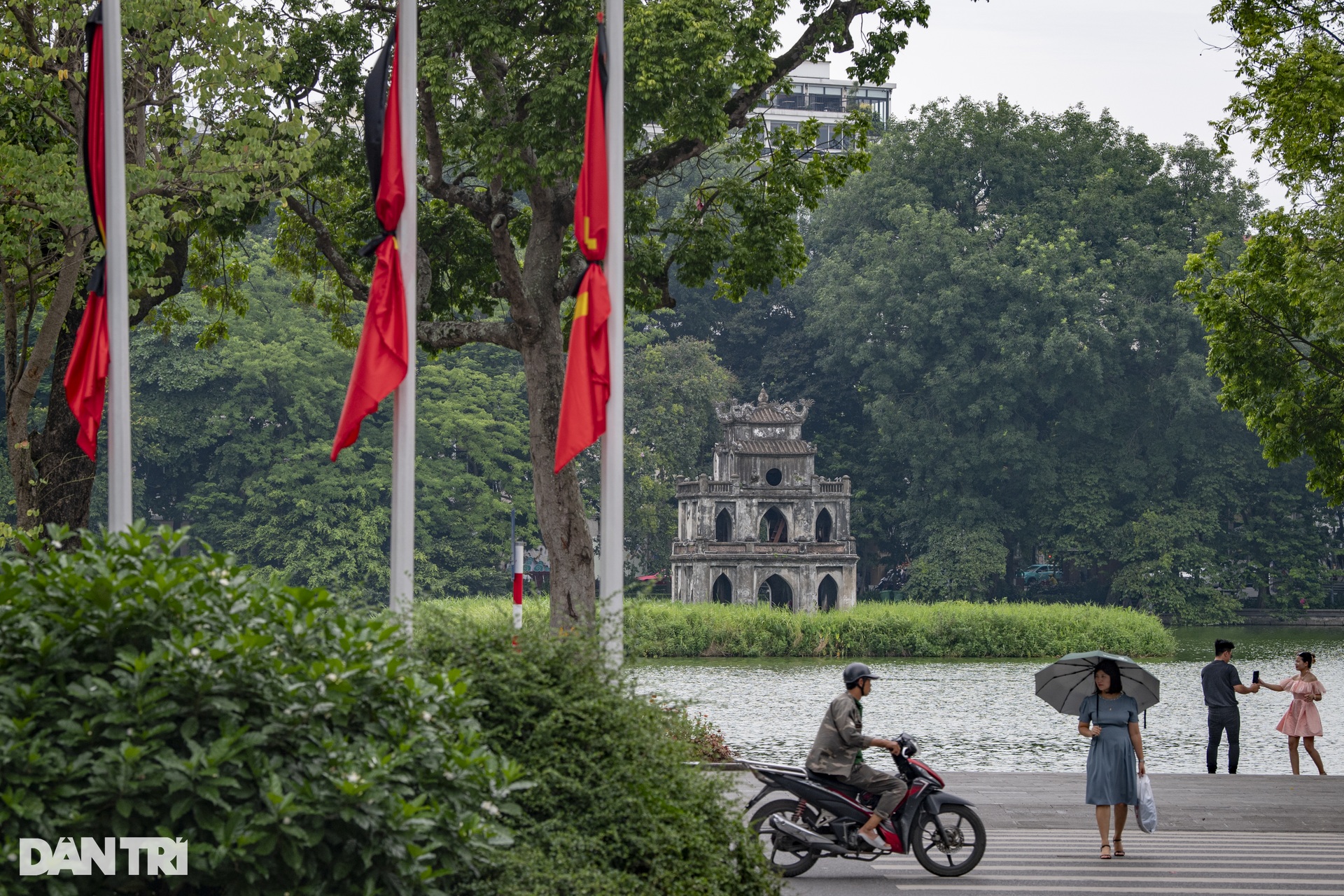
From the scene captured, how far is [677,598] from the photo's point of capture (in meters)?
51.1

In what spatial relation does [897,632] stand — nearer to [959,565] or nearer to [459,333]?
[959,565]

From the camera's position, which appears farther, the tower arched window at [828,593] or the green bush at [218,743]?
the tower arched window at [828,593]

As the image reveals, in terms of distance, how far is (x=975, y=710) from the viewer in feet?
91.2

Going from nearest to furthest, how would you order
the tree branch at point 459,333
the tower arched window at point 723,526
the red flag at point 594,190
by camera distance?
the red flag at point 594,190, the tree branch at point 459,333, the tower arched window at point 723,526

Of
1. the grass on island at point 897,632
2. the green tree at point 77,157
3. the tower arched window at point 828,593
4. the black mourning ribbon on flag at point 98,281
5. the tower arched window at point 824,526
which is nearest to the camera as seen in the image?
the black mourning ribbon on flag at point 98,281

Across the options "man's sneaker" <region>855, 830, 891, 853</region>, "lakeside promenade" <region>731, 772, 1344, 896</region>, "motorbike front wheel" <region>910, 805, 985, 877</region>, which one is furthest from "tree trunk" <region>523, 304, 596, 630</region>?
"motorbike front wheel" <region>910, 805, 985, 877</region>

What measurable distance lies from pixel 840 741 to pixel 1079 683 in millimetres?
2469

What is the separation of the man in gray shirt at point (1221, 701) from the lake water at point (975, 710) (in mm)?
3123

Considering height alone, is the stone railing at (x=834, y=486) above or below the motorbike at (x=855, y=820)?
above

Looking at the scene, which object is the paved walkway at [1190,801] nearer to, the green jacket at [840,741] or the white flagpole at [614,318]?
the green jacket at [840,741]

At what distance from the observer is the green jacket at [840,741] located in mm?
10102

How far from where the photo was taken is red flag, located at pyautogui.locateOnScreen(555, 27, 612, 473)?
1080 centimetres

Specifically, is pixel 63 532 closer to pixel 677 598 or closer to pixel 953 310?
pixel 677 598

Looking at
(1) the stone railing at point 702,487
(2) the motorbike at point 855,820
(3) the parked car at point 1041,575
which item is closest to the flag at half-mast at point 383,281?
(2) the motorbike at point 855,820
